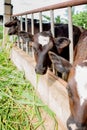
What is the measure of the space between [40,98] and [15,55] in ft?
7.50

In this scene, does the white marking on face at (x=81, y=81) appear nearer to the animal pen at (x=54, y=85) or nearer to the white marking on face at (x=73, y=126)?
the white marking on face at (x=73, y=126)

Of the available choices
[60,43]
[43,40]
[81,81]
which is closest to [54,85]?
[60,43]

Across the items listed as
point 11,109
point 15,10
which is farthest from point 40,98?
point 15,10

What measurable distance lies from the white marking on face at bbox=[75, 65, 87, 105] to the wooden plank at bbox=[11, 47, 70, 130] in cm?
55

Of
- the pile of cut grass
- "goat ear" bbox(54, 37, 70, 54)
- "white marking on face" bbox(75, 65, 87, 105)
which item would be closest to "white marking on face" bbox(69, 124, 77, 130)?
"white marking on face" bbox(75, 65, 87, 105)

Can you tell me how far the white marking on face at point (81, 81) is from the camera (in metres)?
2.17

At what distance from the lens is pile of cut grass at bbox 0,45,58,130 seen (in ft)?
10.5

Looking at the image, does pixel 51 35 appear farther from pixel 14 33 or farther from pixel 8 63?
pixel 14 33

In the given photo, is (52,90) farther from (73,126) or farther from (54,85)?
(73,126)

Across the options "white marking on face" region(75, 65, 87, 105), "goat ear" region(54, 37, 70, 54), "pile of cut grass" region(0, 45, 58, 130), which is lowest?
"pile of cut grass" region(0, 45, 58, 130)

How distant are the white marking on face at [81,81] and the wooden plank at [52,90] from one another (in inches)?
21.7

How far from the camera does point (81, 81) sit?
225cm

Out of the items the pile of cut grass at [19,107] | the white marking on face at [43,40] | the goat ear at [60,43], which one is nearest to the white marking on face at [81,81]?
the pile of cut grass at [19,107]

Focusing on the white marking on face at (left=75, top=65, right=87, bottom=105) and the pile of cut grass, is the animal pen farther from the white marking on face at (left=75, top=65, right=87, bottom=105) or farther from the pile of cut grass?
the white marking on face at (left=75, top=65, right=87, bottom=105)
